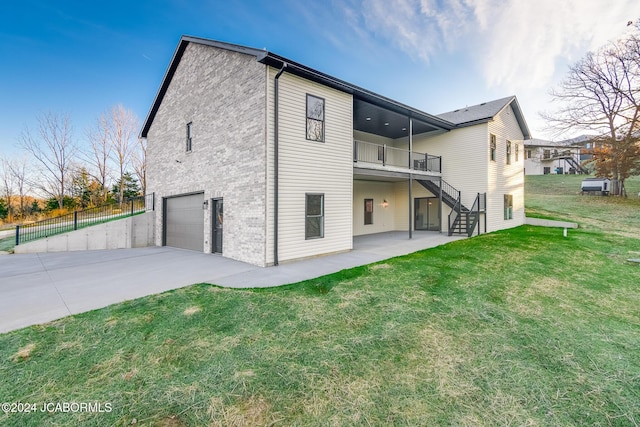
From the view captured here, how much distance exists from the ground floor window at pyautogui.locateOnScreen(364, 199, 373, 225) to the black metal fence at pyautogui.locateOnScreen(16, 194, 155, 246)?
11.2m

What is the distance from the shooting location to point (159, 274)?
696 centimetres

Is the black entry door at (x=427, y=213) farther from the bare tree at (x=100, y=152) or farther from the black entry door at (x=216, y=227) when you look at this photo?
the bare tree at (x=100, y=152)

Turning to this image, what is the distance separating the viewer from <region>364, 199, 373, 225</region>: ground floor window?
1540 centimetres

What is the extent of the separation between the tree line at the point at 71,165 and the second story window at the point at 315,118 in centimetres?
2384

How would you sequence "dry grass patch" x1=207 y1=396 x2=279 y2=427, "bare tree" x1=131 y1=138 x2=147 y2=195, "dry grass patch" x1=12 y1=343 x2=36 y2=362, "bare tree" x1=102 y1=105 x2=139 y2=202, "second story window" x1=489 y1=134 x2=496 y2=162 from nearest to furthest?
"dry grass patch" x1=207 y1=396 x2=279 y2=427 < "dry grass patch" x1=12 y1=343 x2=36 y2=362 < "second story window" x1=489 y1=134 x2=496 y2=162 < "bare tree" x1=102 y1=105 x2=139 y2=202 < "bare tree" x1=131 y1=138 x2=147 y2=195

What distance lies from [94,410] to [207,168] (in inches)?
351

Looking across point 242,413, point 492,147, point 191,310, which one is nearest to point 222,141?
point 191,310

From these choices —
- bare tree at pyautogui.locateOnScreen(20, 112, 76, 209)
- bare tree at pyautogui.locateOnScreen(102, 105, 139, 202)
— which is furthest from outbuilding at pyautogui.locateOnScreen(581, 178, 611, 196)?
bare tree at pyautogui.locateOnScreen(20, 112, 76, 209)

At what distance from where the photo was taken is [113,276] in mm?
6789

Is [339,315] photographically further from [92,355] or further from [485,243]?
[485,243]

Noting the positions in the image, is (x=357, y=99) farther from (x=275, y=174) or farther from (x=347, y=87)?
(x=275, y=174)

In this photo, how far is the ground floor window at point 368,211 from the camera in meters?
15.4

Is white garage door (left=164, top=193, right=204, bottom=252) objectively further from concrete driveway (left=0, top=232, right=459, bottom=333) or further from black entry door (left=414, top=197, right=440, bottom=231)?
black entry door (left=414, top=197, right=440, bottom=231)

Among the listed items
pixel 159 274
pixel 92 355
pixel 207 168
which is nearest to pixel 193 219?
pixel 207 168
